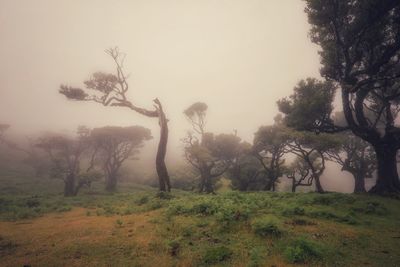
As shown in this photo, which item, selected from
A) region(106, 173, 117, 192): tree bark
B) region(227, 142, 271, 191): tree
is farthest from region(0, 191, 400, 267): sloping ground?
region(106, 173, 117, 192): tree bark

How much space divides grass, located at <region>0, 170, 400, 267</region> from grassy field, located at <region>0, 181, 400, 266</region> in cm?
4

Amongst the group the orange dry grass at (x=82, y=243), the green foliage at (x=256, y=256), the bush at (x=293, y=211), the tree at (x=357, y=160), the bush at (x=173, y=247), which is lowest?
the orange dry grass at (x=82, y=243)

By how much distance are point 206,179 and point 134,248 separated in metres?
32.9

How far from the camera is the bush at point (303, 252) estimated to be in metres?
9.59

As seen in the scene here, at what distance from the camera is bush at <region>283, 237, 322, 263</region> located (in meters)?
9.59

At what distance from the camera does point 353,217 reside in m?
15.3

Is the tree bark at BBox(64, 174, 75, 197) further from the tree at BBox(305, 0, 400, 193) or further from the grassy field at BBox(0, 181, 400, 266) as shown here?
the tree at BBox(305, 0, 400, 193)

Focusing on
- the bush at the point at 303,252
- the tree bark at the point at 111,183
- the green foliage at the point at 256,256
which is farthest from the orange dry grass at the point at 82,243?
the tree bark at the point at 111,183

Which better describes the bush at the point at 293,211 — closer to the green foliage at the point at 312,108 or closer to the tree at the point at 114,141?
the green foliage at the point at 312,108

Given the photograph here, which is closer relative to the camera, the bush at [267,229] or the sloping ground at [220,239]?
the sloping ground at [220,239]

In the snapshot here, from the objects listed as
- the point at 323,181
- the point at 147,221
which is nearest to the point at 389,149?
the point at 147,221

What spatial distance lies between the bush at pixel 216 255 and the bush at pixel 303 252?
6.87 feet

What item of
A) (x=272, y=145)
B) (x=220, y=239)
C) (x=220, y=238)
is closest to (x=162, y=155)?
(x=220, y=238)

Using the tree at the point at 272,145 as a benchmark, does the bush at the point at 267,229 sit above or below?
below
